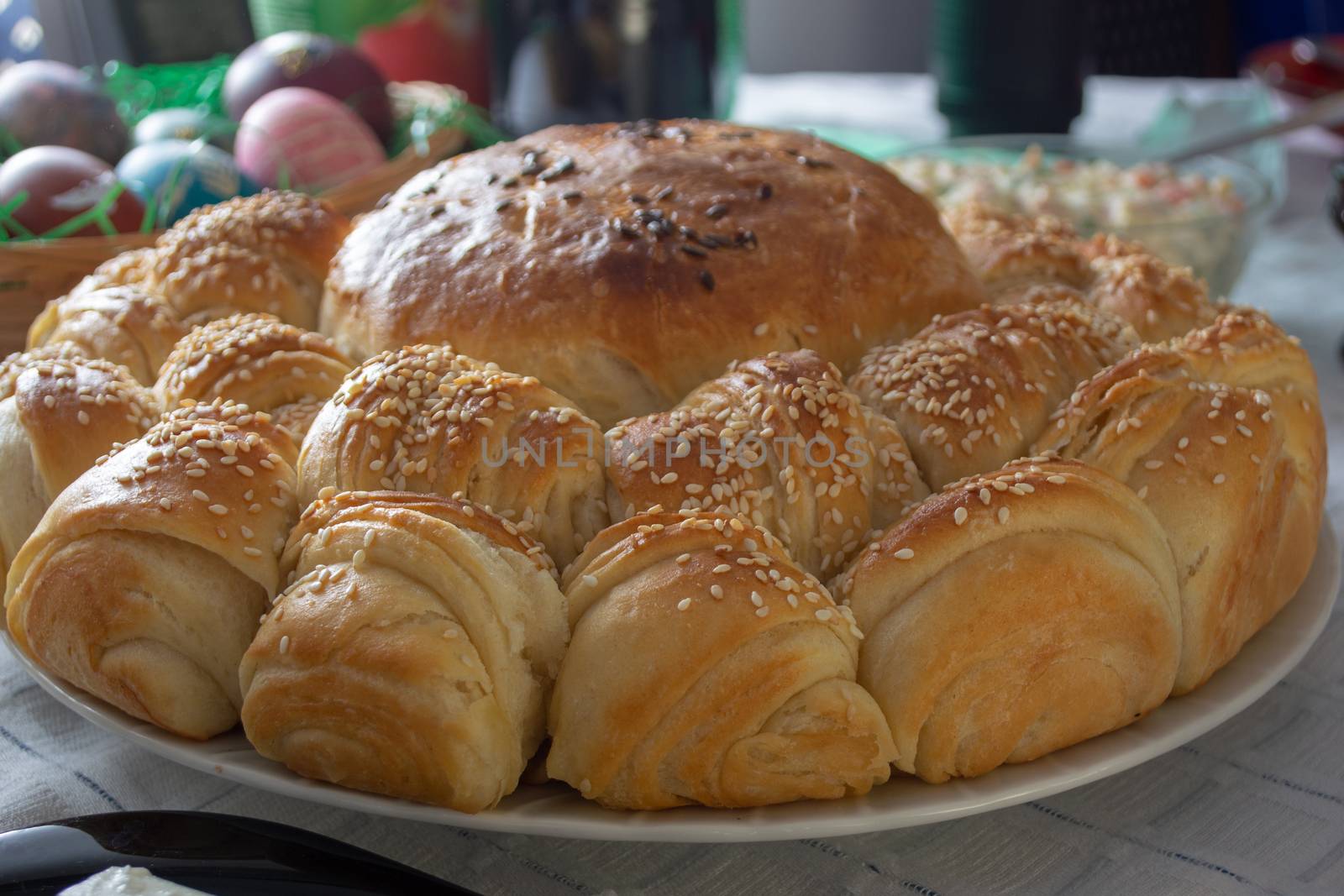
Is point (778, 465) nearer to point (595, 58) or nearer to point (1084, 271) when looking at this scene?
point (1084, 271)

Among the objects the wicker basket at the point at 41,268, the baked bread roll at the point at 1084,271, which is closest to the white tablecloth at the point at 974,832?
the baked bread roll at the point at 1084,271

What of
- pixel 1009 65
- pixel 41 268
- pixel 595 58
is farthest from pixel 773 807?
pixel 1009 65

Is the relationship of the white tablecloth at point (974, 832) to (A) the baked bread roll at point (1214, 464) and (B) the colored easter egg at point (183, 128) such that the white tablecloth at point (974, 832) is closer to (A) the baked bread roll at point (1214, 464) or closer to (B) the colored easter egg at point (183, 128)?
(A) the baked bread roll at point (1214, 464)

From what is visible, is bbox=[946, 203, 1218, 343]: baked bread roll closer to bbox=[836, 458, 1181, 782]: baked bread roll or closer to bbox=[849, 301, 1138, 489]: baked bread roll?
bbox=[849, 301, 1138, 489]: baked bread roll

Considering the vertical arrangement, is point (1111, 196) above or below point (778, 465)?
below

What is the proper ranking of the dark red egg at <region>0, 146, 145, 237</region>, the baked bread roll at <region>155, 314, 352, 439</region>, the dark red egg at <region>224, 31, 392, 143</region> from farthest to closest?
the dark red egg at <region>224, 31, 392, 143</region> < the dark red egg at <region>0, 146, 145, 237</region> < the baked bread roll at <region>155, 314, 352, 439</region>

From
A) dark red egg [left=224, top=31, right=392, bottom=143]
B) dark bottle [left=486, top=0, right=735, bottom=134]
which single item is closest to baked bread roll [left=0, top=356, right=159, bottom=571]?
dark red egg [left=224, top=31, right=392, bottom=143]

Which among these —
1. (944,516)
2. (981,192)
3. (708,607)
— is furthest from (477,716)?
(981,192)
